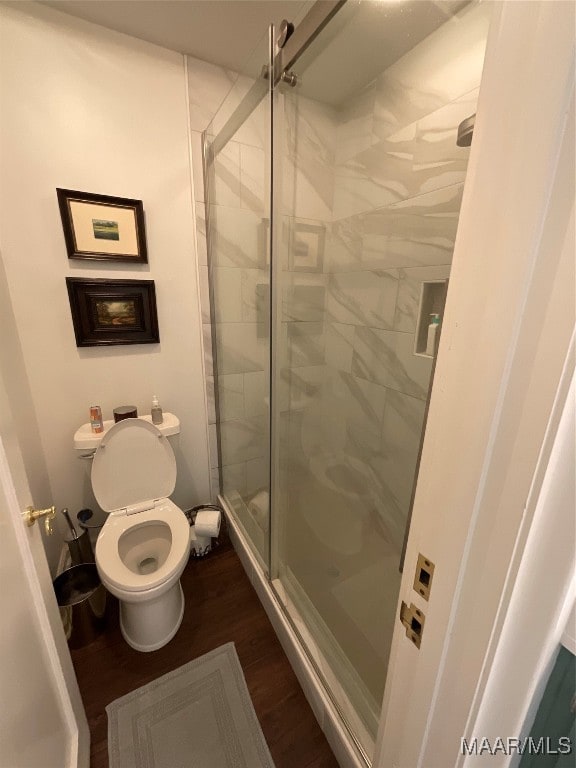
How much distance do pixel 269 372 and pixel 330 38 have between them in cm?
118

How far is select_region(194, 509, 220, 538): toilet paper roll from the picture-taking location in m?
1.75

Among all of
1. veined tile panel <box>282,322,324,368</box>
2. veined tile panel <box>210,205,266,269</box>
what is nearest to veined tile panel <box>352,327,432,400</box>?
veined tile panel <box>282,322,324,368</box>

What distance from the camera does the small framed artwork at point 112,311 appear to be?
57.5 inches

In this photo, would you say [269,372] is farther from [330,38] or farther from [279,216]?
[330,38]

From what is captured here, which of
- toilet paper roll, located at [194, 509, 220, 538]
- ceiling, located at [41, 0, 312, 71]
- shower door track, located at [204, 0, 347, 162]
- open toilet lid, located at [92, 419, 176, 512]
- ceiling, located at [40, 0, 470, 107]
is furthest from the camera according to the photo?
toilet paper roll, located at [194, 509, 220, 538]

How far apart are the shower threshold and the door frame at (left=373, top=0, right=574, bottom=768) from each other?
71 cm

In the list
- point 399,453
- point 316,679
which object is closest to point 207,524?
point 316,679

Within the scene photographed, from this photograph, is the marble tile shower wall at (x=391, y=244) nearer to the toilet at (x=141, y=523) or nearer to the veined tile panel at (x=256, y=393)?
the veined tile panel at (x=256, y=393)

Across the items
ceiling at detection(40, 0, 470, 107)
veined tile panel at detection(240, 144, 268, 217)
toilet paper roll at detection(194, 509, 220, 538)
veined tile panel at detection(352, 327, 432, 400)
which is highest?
ceiling at detection(40, 0, 470, 107)

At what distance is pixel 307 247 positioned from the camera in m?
1.61

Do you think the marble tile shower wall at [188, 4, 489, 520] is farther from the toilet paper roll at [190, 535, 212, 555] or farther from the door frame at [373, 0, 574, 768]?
the door frame at [373, 0, 574, 768]

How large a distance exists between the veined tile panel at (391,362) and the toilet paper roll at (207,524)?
3.78 feet

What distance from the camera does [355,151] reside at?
4.90ft

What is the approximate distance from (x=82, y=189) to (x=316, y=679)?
7.33ft
